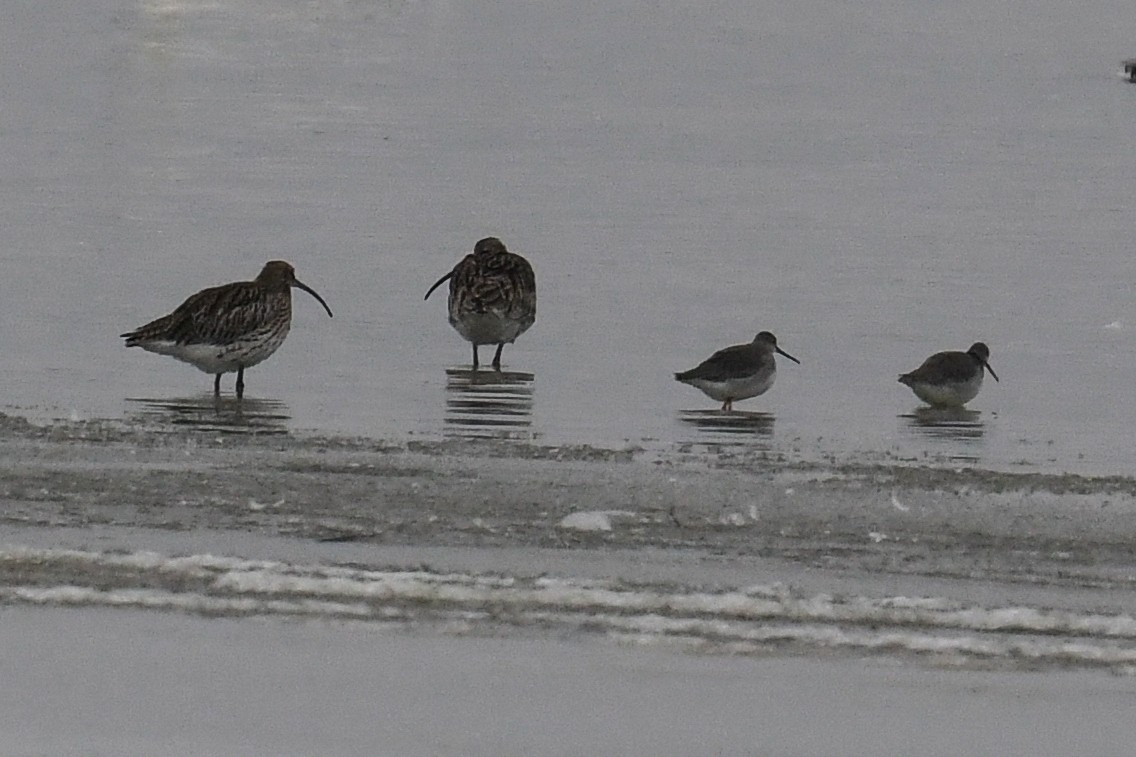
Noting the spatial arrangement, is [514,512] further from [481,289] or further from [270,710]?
[481,289]

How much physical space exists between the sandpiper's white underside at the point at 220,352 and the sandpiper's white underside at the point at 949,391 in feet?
10.4

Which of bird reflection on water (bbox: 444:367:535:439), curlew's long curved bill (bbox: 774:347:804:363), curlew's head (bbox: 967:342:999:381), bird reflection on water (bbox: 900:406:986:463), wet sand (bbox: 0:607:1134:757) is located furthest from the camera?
curlew's long curved bill (bbox: 774:347:804:363)

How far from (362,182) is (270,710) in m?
18.0

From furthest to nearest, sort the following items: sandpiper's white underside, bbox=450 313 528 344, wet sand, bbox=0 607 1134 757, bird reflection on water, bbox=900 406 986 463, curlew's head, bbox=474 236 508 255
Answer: curlew's head, bbox=474 236 508 255, sandpiper's white underside, bbox=450 313 528 344, bird reflection on water, bbox=900 406 986 463, wet sand, bbox=0 607 1134 757

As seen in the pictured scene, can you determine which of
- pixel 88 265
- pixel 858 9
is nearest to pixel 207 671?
pixel 88 265

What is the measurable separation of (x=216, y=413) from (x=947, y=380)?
11.5 ft

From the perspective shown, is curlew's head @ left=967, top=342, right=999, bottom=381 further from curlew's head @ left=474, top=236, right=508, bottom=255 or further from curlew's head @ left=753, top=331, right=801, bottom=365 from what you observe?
curlew's head @ left=474, top=236, right=508, bottom=255

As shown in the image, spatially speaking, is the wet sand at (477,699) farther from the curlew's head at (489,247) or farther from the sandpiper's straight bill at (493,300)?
the curlew's head at (489,247)

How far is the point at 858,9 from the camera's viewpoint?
51.8 m

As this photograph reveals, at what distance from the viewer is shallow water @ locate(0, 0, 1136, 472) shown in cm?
1243

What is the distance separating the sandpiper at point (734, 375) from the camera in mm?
12281

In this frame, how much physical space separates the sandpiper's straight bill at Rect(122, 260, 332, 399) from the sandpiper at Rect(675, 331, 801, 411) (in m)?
2.04

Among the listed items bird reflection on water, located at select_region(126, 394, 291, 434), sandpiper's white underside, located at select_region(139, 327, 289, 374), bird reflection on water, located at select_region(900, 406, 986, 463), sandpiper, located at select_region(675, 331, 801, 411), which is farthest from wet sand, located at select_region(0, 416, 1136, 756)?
sandpiper's white underside, located at select_region(139, 327, 289, 374)

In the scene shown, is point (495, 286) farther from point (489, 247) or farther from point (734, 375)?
point (734, 375)
